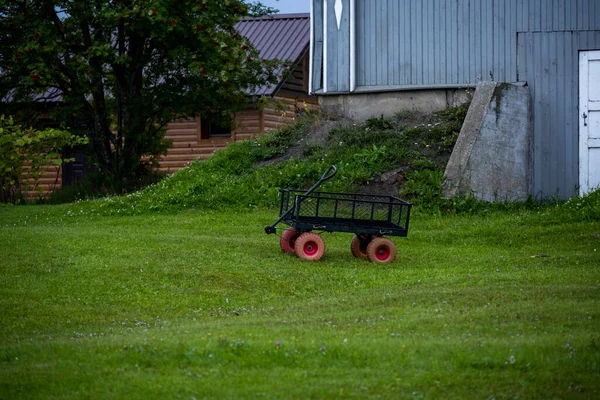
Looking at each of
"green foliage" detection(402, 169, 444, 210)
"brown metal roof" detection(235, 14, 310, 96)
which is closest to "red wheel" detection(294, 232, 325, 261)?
"green foliage" detection(402, 169, 444, 210)

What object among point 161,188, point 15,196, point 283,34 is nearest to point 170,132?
point 283,34

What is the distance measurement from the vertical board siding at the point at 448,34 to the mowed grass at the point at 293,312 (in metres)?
4.03

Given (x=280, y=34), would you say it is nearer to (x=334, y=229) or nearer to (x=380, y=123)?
(x=380, y=123)

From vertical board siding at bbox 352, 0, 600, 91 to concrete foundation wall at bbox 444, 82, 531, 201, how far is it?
47.1 inches

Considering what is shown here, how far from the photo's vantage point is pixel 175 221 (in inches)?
703

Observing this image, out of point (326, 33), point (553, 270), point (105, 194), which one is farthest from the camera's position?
point (105, 194)

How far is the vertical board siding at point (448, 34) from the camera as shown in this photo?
65.5 ft

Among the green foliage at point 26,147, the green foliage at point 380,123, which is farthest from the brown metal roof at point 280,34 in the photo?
the green foliage at point 26,147

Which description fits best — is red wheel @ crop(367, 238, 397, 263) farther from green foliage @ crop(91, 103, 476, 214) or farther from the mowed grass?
green foliage @ crop(91, 103, 476, 214)

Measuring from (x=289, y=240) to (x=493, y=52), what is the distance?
328 inches

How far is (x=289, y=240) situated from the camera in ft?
45.7

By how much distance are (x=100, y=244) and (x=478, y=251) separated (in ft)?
18.0

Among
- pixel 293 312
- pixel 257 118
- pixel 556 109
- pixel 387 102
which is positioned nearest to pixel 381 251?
pixel 293 312

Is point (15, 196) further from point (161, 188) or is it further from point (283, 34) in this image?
point (283, 34)
